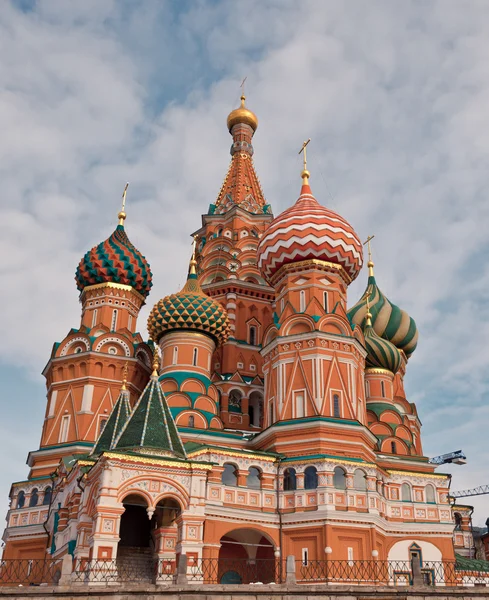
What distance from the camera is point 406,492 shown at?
2261 centimetres

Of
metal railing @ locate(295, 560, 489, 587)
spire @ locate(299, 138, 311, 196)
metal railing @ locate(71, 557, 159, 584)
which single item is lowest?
metal railing @ locate(71, 557, 159, 584)

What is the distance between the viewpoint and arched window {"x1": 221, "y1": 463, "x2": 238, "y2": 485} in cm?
Answer: 2009

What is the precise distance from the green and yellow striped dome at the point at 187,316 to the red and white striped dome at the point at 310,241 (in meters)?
2.59

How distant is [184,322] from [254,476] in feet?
21.8

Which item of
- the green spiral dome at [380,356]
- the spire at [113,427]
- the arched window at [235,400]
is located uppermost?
the green spiral dome at [380,356]

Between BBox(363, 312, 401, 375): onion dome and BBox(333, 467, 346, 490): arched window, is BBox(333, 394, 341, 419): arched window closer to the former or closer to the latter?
BBox(333, 467, 346, 490): arched window

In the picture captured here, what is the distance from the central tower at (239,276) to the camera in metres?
26.8

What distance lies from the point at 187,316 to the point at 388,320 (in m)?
10.4

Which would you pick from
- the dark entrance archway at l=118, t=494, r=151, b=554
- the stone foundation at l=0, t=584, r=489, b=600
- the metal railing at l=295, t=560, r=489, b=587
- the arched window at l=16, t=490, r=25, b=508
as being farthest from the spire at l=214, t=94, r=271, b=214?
the stone foundation at l=0, t=584, r=489, b=600

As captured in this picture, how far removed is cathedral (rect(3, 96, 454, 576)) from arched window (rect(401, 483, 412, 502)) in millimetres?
46

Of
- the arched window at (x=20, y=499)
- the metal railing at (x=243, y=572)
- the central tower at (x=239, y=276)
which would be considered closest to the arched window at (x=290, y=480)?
the metal railing at (x=243, y=572)

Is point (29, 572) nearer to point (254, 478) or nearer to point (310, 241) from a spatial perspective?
point (254, 478)

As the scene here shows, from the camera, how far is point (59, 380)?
84.6 feet

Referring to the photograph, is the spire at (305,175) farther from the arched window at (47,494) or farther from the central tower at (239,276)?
the arched window at (47,494)
